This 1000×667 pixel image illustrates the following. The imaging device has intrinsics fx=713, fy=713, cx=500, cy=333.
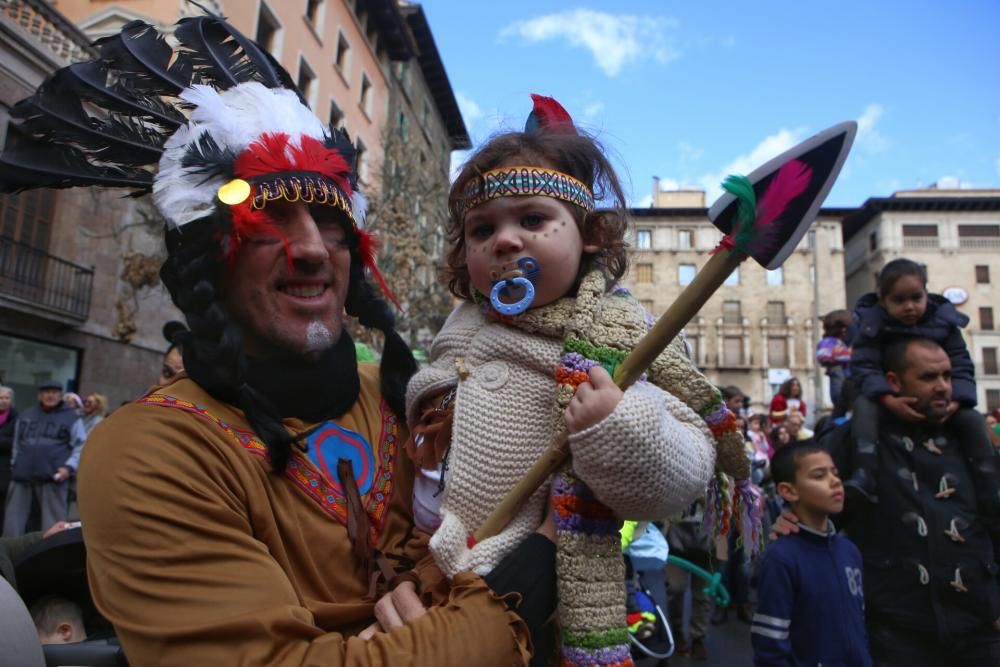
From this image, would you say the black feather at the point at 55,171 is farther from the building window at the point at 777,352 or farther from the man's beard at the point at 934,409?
the building window at the point at 777,352

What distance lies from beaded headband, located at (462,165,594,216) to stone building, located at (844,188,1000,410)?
48.7m

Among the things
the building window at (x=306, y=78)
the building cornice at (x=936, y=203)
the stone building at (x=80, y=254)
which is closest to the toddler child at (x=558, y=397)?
the stone building at (x=80, y=254)

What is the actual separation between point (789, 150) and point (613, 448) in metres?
0.63

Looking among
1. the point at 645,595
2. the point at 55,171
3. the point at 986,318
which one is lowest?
the point at 645,595

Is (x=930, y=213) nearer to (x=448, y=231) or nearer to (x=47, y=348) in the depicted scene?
(x=47, y=348)

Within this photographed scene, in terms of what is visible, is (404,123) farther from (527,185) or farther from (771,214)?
(771,214)

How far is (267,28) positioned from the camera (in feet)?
62.0

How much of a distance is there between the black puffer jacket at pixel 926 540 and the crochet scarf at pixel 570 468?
2074 mm

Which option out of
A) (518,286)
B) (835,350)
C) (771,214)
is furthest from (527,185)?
(835,350)

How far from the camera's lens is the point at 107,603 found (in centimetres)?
132

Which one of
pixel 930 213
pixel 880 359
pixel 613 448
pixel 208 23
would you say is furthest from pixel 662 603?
pixel 930 213

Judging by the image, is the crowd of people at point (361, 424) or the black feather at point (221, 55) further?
the black feather at point (221, 55)

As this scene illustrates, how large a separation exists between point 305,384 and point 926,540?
118 inches

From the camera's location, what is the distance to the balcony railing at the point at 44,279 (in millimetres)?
13117
